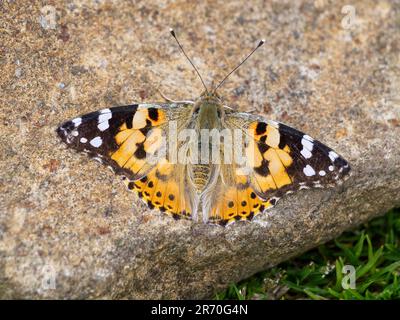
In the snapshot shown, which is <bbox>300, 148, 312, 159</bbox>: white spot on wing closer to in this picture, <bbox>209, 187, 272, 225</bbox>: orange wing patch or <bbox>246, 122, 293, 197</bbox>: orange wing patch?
<bbox>246, 122, 293, 197</bbox>: orange wing patch

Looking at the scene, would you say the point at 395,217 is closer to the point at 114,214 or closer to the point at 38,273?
the point at 114,214

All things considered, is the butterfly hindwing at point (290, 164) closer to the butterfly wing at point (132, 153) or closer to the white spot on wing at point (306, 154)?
the white spot on wing at point (306, 154)

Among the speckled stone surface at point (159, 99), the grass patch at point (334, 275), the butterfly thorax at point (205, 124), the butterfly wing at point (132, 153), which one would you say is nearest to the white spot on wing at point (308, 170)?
the speckled stone surface at point (159, 99)

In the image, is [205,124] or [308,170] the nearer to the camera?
[308,170]

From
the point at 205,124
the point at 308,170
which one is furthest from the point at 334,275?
the point at 205,124

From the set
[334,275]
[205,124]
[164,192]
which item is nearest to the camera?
[164,192]

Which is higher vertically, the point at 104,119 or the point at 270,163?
the point at 104,119

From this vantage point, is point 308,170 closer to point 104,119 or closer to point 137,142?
point 137,142

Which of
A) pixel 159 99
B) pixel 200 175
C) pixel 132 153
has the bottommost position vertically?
pixel 200 175

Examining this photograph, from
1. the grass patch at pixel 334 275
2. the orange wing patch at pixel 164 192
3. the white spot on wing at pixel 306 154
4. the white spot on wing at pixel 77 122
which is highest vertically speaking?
the white spot on wing at pixel 77 122
